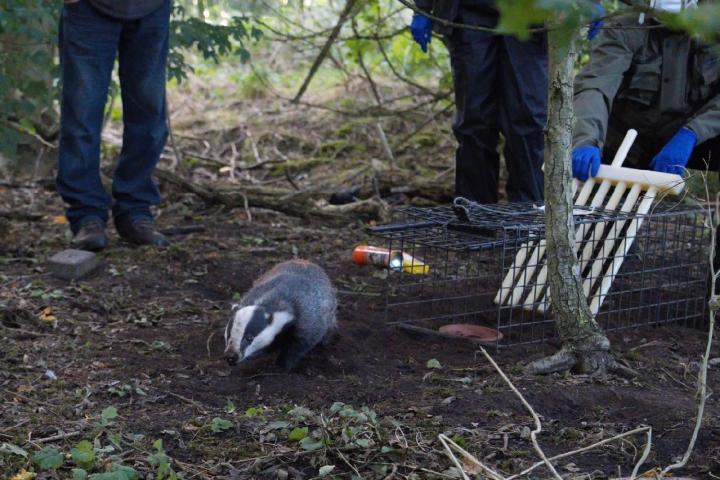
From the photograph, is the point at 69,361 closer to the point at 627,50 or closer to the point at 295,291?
the point at 295,291

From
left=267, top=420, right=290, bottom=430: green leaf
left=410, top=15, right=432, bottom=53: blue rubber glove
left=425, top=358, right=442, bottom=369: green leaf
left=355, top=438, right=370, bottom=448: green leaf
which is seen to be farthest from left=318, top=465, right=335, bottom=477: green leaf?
left=410, top=15, right=432, bottom=53: blue rubber glove

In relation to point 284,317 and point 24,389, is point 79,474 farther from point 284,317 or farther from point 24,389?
point 284,317

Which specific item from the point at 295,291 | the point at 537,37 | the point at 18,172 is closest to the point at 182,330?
the point at 295,291

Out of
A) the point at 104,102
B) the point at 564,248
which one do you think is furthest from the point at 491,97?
the point at 564,248

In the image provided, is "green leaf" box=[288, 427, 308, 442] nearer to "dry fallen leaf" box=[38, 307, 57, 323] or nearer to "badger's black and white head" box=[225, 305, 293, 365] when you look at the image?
"badger's black and white head" box=[225, 305, 293, 365]

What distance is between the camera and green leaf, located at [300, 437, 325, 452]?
2.96 meters

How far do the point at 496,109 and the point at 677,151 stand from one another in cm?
125

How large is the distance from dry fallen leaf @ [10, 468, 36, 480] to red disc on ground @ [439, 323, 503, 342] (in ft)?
6.66

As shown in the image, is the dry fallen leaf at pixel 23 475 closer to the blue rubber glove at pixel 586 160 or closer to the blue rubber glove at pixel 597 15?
the blue rubber glove at pixel 597 15

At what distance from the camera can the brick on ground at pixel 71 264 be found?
5.09 m

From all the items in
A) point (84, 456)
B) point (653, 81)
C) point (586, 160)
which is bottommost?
point (84, 456)

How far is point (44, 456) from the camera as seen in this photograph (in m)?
2.86

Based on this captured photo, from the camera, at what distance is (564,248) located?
3645 mm

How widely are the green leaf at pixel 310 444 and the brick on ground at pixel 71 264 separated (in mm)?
2462
